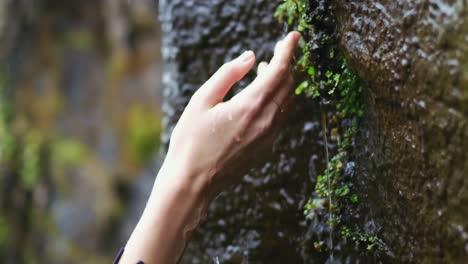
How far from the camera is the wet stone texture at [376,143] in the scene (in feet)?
4.12

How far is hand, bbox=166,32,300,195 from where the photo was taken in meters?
1.69

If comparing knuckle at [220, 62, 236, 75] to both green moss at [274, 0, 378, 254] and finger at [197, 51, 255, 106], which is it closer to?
finger at [197, 51, 255, 106]

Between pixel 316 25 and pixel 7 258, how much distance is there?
6.96 meters

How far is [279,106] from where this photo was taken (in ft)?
5.97

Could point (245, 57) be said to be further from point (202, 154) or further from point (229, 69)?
point (202, 154)

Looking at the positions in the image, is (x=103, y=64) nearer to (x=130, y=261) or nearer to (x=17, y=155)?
(x=17, y=155)

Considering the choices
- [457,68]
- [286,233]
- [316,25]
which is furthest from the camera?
[286,233]

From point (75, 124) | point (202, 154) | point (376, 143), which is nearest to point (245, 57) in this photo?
point (202, 154)

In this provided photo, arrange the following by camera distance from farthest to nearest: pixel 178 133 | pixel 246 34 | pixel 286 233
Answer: pixel 246 34 → pixel 286 233 → pixel 178 133

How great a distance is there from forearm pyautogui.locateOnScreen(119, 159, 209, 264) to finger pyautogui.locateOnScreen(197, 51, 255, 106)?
23 centimetres

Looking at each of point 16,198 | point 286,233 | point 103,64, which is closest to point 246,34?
point 286,233

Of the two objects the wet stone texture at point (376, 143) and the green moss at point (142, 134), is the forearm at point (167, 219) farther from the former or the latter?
the green moss at point (142, 134)

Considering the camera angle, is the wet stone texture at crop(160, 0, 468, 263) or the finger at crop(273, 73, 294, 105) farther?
the finger at crop(273, 73, 294, 105)

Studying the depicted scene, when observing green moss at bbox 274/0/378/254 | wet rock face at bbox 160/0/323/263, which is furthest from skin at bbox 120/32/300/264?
wet rock face at bbox 160/0/323/263
